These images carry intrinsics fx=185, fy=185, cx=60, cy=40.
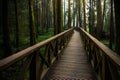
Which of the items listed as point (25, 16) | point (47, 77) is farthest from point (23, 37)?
point (47, 77)

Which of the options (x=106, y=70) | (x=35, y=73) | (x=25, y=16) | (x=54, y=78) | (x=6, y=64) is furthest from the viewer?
(x=25, y=16)

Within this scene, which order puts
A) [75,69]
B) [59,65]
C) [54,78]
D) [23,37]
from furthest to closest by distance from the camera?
[23,37] < [59,65] < [75,69] < [54,78]

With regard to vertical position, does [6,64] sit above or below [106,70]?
above

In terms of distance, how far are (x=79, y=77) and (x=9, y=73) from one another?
625 cm

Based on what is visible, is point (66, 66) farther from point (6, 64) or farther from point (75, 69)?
point (6, 64)

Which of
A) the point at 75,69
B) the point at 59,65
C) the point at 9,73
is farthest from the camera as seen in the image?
the point at 9,73

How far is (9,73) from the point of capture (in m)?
11.1

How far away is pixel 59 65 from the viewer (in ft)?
25.1

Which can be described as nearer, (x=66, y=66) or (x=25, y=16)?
(x=66, y=66)

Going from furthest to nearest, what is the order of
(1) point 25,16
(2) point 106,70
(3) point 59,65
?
(1) point 25,16, (3) point 59,65, (2) point 106,70

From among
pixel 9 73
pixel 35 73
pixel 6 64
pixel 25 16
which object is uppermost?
pixel 25 16

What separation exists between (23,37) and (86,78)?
17046 mm

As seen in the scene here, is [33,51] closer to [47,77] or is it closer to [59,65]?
[47,77]

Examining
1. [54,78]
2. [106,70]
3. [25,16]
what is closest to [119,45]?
[106,70]
